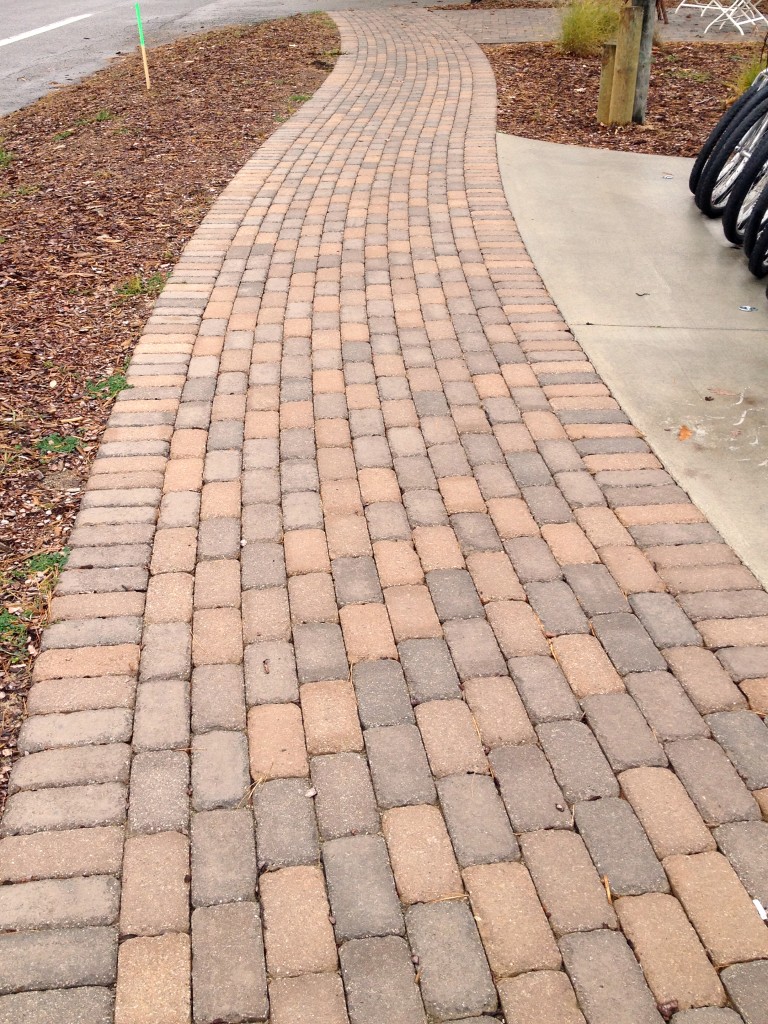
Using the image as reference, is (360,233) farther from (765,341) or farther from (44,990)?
(44,990)

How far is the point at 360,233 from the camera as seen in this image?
5.80 metres

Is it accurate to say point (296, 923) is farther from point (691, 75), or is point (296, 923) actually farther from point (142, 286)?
point (691, 75)

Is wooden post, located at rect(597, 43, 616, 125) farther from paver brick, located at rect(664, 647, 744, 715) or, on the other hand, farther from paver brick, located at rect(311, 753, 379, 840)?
paver brick, located at rect(311, 753, 379, 840)

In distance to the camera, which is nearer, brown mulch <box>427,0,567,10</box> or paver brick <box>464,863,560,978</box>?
paver brick <box>464,863,560,978</box>

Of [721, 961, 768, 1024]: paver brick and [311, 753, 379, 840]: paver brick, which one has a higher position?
[311, 753, 379, 840]: paver brick

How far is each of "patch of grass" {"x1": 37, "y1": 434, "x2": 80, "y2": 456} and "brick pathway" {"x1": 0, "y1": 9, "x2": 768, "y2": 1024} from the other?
14 cm

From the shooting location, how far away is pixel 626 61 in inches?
308

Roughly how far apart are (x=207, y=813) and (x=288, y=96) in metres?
8.38

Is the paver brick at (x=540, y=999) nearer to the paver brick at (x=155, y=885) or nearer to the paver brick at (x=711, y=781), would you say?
the paver brick at (x=711, y=781)

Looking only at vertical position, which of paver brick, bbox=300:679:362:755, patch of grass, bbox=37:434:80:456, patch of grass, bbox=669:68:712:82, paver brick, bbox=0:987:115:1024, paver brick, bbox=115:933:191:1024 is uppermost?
paver brick, bbox=0:987:115:1024

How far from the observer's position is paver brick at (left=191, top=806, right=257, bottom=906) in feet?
6.99

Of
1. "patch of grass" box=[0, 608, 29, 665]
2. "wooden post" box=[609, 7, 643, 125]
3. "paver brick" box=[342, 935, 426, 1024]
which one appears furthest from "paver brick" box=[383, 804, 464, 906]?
"wooden post" box=[609, 7, 643, 125]

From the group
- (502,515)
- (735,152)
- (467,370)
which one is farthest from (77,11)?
(502,515)

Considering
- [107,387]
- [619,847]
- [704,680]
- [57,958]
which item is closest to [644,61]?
[107,387]
